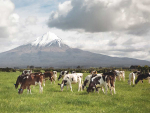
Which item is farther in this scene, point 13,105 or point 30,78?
point 30,78

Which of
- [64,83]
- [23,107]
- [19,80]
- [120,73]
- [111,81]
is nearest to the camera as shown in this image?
[23,107]

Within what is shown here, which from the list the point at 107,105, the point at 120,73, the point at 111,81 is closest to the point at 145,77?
the point at 120,73

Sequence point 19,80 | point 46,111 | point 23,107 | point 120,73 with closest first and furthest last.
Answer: point 46,111
point 23,107
point 19,80
point 120,73

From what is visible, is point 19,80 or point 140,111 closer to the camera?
point 140,111

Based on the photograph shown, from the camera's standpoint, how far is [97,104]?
37.1ft

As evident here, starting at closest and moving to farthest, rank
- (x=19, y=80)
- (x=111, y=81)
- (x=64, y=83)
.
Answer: (x=111, y=81) → (x=19, y=80) → (x=64, y=83)

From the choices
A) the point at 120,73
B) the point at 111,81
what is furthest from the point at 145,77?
the point at 111,81

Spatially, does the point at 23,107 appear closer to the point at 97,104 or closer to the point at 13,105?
the point at 13,105

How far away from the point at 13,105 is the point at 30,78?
7012mm

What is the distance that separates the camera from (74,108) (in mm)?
10352

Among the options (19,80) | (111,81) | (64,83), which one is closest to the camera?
(111,81)

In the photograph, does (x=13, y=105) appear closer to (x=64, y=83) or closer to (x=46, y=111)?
(x=46, y=111)

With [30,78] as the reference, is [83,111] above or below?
below

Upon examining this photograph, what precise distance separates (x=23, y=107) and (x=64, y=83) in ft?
32.2
